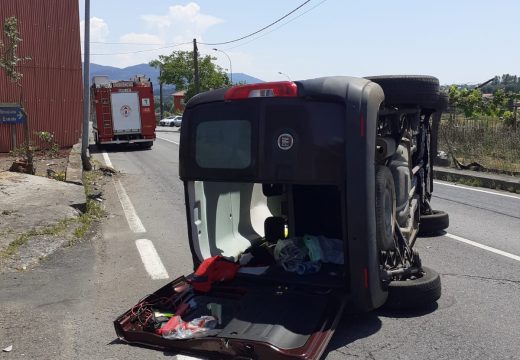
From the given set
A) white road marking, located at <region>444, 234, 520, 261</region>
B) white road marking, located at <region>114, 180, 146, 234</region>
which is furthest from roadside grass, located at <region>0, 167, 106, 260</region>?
white road marking, located at <region>444, 234, 520, 261</region>

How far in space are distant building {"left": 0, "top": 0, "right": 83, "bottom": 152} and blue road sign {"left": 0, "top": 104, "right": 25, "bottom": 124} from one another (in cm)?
223

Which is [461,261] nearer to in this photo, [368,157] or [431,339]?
[431,339]

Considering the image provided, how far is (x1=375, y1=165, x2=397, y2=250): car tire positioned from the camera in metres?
4.61

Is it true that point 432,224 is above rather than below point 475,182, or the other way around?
above

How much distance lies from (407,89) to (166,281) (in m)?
3.48

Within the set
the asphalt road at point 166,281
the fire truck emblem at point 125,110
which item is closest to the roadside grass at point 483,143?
the asphalt road at point 166,281

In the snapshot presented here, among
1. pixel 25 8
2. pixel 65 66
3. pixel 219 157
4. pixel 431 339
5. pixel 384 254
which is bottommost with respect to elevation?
pixel 431 339

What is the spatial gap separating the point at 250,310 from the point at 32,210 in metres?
6.66

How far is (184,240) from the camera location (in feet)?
27.1

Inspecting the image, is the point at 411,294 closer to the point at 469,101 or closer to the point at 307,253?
the point at 307,253

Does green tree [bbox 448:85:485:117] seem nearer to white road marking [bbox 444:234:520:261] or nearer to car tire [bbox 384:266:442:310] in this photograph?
white road marking [bbox 444:234:520:261]

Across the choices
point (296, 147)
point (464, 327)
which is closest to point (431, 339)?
point (464, 327)

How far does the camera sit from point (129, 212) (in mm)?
10750

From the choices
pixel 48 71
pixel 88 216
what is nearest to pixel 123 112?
pixel 48 71
